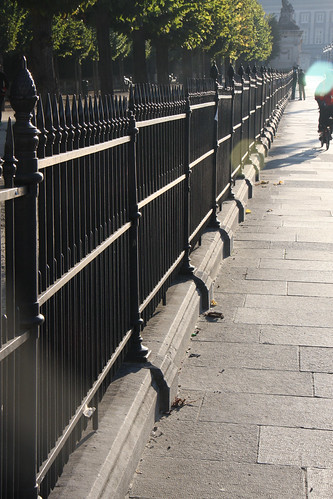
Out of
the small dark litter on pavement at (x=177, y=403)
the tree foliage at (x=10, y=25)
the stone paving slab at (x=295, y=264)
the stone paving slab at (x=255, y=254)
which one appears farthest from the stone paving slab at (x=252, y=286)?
the tree foliage at (x=10, y=25)

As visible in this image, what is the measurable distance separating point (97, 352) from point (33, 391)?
1200 millimetres

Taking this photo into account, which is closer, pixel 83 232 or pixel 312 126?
pixel 83 232

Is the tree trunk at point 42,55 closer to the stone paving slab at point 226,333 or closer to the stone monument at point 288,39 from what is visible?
the stone paving slab at point 226,333

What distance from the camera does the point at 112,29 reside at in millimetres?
40062

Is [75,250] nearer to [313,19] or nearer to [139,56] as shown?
[139,56]

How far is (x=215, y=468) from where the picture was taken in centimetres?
431

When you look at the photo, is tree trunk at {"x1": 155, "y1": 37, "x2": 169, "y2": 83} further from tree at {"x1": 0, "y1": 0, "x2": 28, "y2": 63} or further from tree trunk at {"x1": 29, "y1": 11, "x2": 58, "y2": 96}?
tree trunk at {"x1": 29, "y1": 11, "x2": 58, "y2": 96}

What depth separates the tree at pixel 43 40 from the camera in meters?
19.0

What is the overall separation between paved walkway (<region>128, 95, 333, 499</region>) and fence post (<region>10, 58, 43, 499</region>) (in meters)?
1.03

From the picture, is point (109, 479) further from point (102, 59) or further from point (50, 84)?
point (102, 59)

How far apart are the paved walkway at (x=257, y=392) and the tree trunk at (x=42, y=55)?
9.63 metres

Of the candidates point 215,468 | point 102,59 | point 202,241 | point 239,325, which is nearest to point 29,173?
point 215,468

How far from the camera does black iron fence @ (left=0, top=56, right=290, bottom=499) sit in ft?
9.91

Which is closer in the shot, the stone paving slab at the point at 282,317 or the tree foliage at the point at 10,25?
the stone paving slab at the point at 282,317
